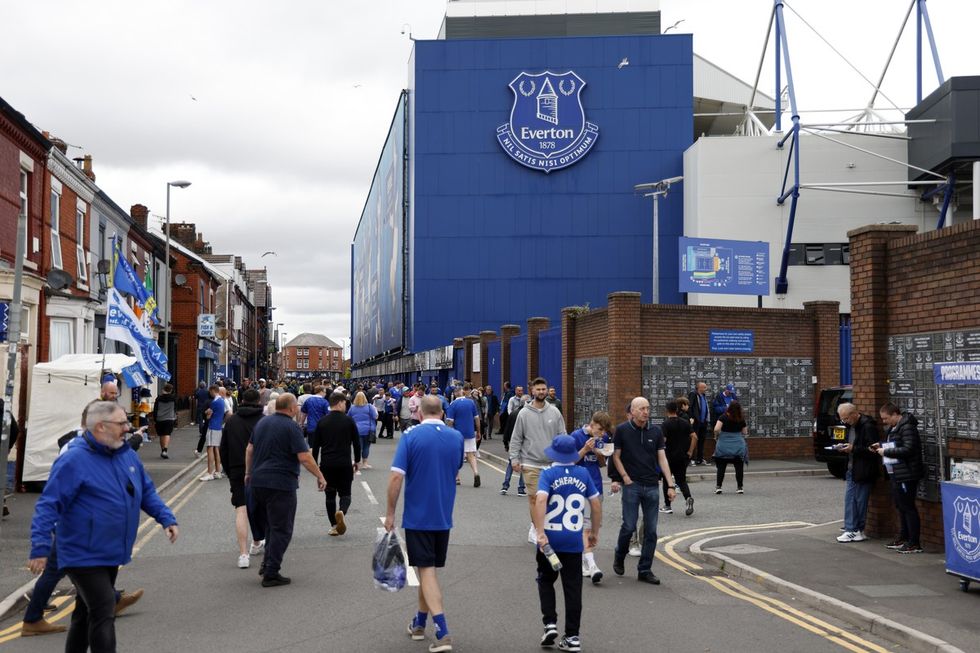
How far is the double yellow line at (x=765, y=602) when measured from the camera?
23.9ft

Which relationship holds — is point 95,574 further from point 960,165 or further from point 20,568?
point 960,165

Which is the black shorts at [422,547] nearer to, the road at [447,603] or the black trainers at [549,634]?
the road at [447,603]

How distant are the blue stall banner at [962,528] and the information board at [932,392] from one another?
131 cm

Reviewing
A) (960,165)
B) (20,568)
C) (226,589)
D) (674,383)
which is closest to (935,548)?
(226,589)

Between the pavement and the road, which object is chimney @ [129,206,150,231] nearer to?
the road

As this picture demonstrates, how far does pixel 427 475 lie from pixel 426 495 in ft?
0.47

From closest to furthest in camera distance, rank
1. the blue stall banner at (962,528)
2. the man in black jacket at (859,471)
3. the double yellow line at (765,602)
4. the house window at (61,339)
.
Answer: the double yellow line at (765,602), the blue stall banner at (962,528), the man in black jacket at (859,471), the house window at (61,339)

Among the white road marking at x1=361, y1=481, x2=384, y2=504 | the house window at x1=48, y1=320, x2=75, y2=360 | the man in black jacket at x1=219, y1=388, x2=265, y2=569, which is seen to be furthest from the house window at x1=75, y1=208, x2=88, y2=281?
the man in black jacket at x1=219, y1=388, x2=265, y2=569

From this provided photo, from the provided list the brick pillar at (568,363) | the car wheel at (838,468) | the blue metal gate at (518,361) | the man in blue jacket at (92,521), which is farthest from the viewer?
the blue metal gate at (518,361)

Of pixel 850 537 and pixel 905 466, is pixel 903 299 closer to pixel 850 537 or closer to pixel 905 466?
pixel 905 466

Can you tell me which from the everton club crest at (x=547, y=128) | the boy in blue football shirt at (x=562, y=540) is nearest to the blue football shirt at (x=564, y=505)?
the boy in blue football shirt at (x=562, y=540)

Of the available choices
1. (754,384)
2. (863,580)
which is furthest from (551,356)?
(863,580)

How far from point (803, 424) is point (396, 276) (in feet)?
138

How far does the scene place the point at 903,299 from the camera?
38.2 ft
